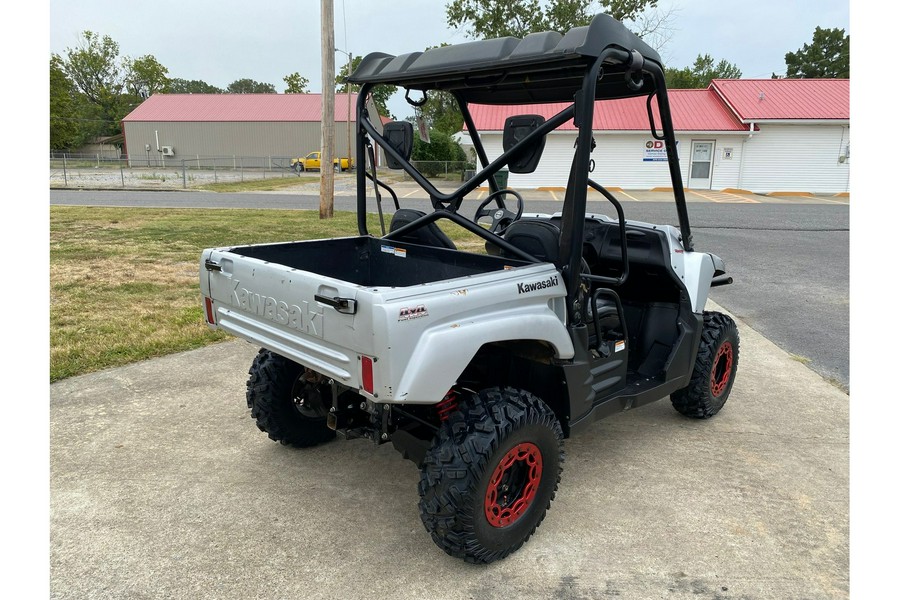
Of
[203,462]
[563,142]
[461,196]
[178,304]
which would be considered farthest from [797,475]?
[563,142]

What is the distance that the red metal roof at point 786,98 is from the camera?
85.8ft

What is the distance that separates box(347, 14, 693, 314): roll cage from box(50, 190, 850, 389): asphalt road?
3.07 metres

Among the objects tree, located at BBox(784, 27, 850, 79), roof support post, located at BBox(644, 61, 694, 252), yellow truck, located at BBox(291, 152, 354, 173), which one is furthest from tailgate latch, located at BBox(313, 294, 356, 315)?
tree, located at BBox(784, 27, 850, 79)

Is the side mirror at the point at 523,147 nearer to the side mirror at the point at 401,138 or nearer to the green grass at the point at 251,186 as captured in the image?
the side mirror at the point at 401,138

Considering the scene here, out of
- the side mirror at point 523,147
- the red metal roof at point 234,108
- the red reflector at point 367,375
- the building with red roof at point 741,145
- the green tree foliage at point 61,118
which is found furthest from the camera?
the green tree foliage at point 61,118

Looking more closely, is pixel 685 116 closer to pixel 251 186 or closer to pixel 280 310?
pixel 251 186

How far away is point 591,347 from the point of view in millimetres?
3207

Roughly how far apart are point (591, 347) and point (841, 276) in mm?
7710

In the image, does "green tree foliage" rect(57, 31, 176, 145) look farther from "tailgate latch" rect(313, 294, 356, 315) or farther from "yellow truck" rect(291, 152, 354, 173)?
"tailgate latch" rect(313, 294, 356, 315)

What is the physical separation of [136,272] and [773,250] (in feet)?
34.0

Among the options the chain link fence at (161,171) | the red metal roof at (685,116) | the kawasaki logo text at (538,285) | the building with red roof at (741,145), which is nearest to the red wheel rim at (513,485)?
the kawasaki logo text at (538,285)

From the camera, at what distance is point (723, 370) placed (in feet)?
14.1

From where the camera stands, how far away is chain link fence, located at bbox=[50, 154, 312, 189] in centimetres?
2750

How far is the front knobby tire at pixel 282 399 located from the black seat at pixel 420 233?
0.96 m
